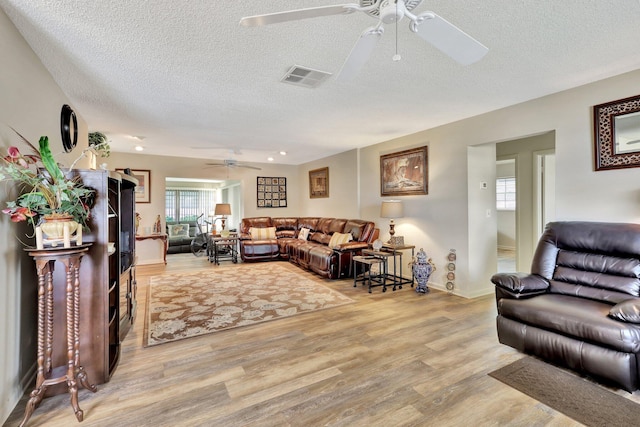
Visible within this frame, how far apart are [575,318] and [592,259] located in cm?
81

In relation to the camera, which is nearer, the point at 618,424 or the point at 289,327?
the point at 618,424

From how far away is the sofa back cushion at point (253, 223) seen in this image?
7.40 meters

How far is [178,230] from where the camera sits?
873cm

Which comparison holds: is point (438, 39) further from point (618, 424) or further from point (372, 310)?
point (372, 310)

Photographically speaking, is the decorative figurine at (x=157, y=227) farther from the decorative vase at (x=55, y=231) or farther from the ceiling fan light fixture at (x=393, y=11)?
the ceiling fan light fixture at (x=393, y=11)

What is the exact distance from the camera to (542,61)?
2.46 meters

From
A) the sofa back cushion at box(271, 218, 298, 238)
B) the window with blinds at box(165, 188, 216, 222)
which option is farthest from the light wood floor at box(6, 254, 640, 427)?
the window with blinds at box(165, 188, 216, 222)

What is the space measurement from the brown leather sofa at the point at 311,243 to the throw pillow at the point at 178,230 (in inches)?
96.4

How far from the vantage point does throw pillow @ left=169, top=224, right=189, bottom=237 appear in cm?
867

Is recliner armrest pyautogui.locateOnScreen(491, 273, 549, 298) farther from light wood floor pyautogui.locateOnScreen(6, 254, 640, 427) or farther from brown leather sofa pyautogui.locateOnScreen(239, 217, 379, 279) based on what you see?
brown leather sofa pyautogui.locateOnScreen(239, 217, 379, 279)

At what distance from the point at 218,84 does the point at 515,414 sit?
347 centimetres

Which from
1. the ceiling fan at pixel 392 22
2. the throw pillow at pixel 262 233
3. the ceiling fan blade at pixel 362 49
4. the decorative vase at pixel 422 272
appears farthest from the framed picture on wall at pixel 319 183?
the ceiling fan at pixel 392 22

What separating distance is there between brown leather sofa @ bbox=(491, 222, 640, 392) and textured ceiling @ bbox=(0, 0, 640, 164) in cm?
153

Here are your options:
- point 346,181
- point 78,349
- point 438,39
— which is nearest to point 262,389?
point 78,349
